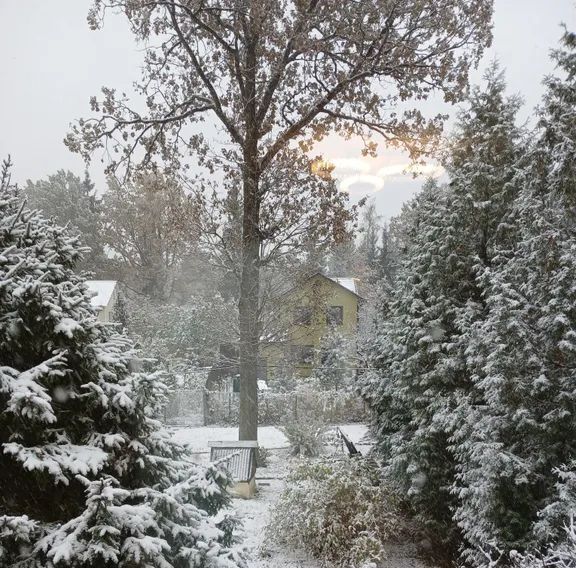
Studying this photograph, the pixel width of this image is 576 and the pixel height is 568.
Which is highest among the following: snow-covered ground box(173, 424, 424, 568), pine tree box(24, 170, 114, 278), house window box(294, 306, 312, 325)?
pine tree box(24, 170, 114, 278)

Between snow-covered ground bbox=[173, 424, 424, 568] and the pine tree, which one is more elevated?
the pine tree

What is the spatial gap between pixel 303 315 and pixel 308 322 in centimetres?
25

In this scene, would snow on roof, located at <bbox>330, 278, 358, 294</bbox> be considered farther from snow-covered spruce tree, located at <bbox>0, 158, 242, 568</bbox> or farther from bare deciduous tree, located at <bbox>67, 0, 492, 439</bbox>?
snow-covered spruce tree, located at <bbox>0, 158, 242, 568</bbox>

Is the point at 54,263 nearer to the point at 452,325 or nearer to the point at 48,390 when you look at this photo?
the point at 48,390

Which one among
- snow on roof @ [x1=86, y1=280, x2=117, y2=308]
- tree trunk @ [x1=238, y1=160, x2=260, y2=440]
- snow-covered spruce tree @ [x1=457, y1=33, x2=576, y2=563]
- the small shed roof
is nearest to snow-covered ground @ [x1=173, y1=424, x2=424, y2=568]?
the small shed roof

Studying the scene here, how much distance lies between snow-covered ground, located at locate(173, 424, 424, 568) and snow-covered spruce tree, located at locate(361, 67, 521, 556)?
3.40ft

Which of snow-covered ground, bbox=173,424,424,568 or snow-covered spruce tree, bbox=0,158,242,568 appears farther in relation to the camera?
snow-covered ground, bbox=173,424,424,568

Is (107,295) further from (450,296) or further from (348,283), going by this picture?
(450,296)

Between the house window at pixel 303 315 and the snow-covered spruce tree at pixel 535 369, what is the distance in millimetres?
6405

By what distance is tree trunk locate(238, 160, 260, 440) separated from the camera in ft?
37.0

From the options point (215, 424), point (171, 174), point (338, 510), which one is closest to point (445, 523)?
point (338, 510)

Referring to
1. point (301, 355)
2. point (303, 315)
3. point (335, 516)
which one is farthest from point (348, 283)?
point (335, 516)

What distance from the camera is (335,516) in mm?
8562

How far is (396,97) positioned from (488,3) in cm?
257
